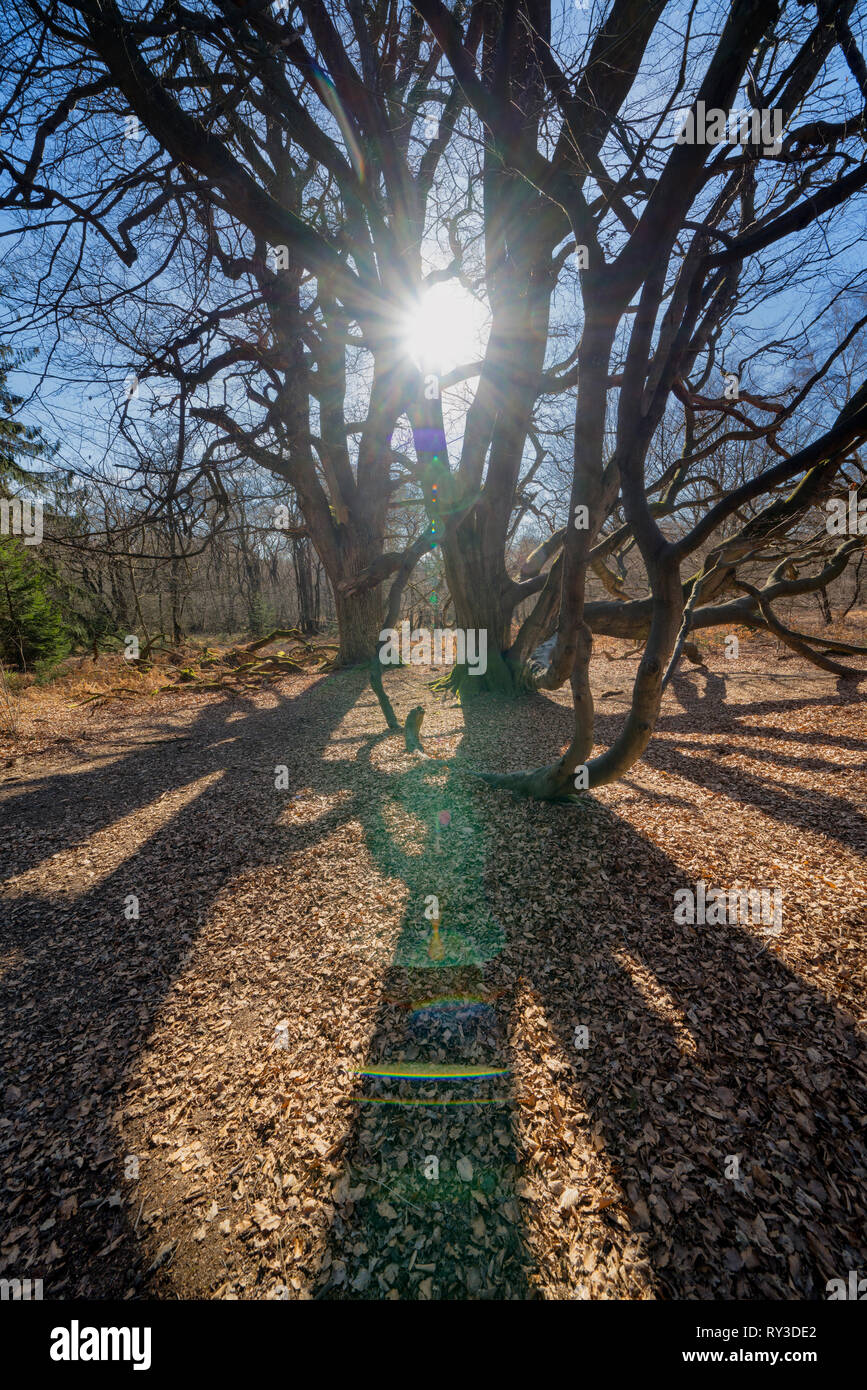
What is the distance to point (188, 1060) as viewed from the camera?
2145 millimetres

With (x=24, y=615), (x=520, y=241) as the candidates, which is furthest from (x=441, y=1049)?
(x=24, y=615)

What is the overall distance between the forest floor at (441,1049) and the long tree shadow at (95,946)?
0.01 m

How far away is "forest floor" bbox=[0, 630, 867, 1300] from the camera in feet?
4.84

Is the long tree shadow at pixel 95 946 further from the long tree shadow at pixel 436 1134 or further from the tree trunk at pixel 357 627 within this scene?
the tree trunk at pixel 357 627

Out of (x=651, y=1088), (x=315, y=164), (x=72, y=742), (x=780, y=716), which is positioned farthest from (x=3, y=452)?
(x=780, y=716)

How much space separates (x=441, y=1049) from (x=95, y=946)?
214cm

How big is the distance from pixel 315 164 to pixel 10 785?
31.2ft

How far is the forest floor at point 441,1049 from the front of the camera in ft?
4.84

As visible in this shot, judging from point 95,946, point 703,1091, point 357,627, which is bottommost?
point 95,946

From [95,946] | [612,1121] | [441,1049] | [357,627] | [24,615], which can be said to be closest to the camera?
[612,1121]

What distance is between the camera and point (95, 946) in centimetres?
289

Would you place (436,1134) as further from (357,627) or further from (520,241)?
(357,627)

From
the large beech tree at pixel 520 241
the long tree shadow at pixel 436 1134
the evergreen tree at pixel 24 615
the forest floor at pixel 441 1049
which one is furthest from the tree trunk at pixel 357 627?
the long tree shadow at pixel 436 1134
